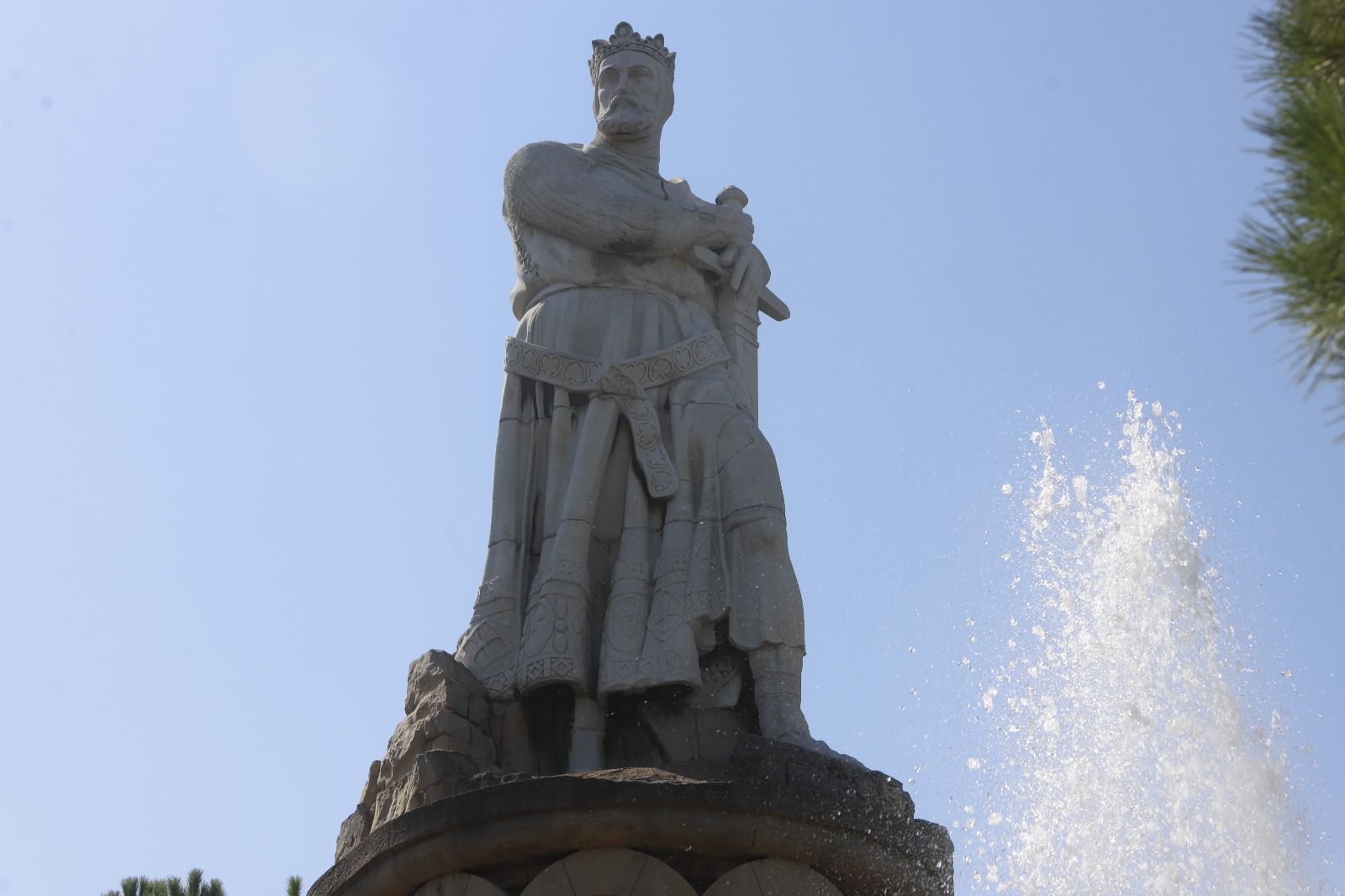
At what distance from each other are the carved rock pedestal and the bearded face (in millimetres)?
4599

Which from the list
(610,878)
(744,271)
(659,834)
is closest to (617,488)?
(744,271)

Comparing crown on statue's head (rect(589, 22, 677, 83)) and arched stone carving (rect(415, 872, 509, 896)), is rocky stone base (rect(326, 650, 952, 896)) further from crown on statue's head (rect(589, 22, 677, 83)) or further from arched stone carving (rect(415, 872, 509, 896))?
crown on statue's head (rect(589, 22, 677, 83))

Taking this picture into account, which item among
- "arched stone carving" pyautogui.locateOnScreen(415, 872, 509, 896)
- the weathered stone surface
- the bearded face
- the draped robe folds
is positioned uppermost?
the bearded face

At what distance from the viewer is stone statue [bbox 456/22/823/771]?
1151cm

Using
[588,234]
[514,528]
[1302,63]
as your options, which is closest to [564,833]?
[514,528]

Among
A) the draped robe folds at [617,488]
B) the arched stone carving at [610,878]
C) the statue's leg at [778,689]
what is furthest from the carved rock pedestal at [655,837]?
the draped robe folds at [617,488]

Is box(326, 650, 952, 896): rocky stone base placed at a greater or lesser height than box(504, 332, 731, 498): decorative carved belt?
lesser

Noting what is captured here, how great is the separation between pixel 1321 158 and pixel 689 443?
6.87 metres

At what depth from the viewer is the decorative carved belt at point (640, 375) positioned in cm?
1212

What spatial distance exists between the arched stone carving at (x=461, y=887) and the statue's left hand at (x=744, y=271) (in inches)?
173

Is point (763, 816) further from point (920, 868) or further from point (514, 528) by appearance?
point (514, 528)

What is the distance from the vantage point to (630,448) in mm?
12305

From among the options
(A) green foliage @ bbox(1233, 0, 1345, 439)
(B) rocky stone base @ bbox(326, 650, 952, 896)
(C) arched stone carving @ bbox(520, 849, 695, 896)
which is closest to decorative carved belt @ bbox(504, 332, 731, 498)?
(B) rocky stone base @ bbox(326, 650, 952, 896)

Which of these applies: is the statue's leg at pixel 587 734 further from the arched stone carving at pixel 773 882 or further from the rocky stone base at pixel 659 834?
the arched stone carving at pixel 773 882
